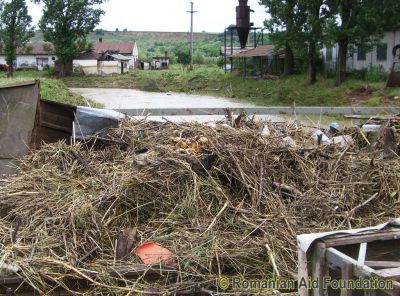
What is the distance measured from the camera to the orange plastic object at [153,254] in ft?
11.5

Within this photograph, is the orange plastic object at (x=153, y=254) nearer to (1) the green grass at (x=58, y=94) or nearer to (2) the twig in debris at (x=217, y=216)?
(2) the twig in debris at (x=217, y=216)

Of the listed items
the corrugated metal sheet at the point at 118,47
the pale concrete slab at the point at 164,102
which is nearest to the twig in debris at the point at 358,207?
the pale concrete slab at the point at 164,102

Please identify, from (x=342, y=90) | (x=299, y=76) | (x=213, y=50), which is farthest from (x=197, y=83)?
(x=213, y=50)

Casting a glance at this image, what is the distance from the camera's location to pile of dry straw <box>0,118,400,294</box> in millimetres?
3441

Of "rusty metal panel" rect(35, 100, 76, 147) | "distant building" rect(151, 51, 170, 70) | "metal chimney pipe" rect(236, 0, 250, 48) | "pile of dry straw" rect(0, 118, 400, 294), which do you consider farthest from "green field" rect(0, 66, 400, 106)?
"distant building" rect(151, 51, 170, 70)

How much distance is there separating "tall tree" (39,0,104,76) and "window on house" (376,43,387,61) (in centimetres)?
3614

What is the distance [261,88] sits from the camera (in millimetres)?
35750

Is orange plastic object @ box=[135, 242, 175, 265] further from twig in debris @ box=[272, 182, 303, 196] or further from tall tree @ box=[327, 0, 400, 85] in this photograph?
tall tree @ box=[327, 0, 400, 85]

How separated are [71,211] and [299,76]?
111ft

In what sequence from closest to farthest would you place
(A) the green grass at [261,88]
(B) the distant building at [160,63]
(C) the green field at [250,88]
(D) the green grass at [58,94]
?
(D) the green grass at [58,94], (C) the green field at [250,88], (A) the green grass at [261,88], (B) the distant building at [160,63]

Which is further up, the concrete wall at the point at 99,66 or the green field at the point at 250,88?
the concrete wall at the point at 99,66

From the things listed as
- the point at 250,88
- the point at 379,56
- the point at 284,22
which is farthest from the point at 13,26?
the point at 379,56

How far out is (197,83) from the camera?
4553 cm

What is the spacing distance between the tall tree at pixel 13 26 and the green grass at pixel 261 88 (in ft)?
24.1
